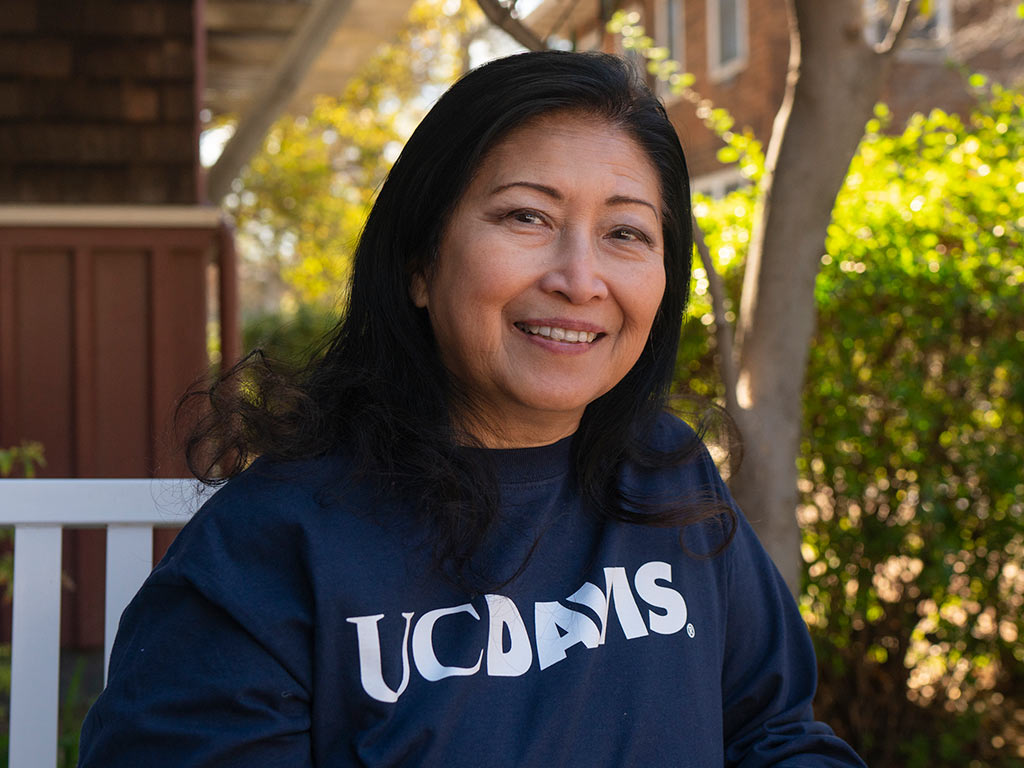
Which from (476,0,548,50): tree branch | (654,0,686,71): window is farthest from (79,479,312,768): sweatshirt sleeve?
(654,0,686,71): window

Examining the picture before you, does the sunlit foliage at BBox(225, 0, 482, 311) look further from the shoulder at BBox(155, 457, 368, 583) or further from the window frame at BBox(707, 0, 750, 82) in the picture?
the shoulder at BBox(155, 457, 368, 583)

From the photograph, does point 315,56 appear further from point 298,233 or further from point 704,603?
point 298,233

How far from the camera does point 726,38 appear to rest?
43.8 feet

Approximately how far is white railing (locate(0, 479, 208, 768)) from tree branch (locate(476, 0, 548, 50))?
4.32 ft

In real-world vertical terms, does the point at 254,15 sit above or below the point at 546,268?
above

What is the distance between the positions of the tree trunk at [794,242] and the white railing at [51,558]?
1.51 metres

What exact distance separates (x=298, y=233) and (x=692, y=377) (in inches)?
461

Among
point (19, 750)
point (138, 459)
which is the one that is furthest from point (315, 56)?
point (19, 750)

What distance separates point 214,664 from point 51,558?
2.05 feet

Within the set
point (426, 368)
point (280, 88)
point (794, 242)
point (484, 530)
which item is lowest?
point (484, 530)

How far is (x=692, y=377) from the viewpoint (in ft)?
13.3

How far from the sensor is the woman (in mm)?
1399

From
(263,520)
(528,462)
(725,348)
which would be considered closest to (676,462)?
(528,462)

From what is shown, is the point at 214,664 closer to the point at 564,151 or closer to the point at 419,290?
the point at 419,290
